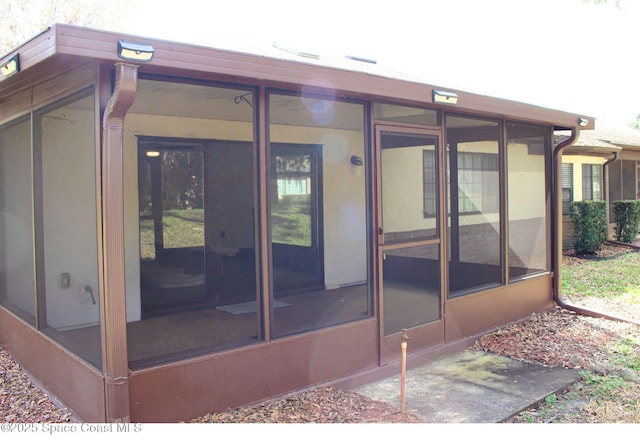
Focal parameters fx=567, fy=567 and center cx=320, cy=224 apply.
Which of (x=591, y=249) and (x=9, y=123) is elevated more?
(x=9, y=123)

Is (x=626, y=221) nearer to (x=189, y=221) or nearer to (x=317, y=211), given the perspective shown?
(x=317, y=211)

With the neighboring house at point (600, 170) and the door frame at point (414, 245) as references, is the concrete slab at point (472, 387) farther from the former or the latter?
the neighboring house at point (600, 170)

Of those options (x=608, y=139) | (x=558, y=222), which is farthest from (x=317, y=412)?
(x=608, y=139)

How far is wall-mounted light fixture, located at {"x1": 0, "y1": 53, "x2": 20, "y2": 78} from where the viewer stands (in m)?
3.26

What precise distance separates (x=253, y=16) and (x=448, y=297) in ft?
49.5

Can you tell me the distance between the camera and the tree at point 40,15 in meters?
15.4

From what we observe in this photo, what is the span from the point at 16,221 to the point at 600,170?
13583 mm

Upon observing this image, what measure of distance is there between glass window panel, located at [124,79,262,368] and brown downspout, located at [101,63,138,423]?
1.83m

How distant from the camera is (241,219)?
670 centimetres

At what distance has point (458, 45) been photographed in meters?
20.2

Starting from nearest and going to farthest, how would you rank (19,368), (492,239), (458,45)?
(19,368), (492,239), (458,45)

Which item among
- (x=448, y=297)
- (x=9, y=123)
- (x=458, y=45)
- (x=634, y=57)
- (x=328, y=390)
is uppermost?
(x=458, y=45)

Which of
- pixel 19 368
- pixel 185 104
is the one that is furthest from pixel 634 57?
pixel 19 368

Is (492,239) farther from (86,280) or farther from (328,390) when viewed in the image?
(86,280)
